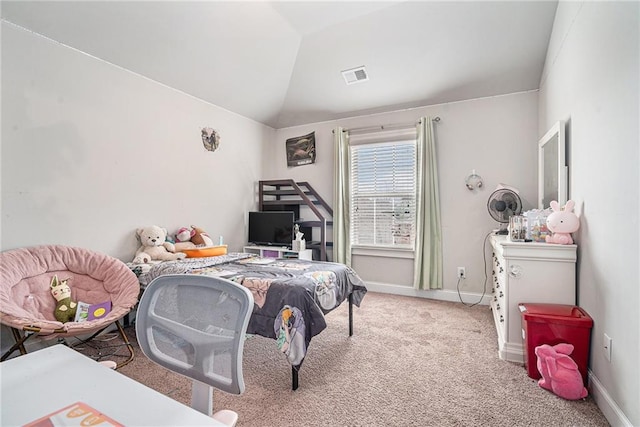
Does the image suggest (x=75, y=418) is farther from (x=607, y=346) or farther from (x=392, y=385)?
(x=607, y=346)

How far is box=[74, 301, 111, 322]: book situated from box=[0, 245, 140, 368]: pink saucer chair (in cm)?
6

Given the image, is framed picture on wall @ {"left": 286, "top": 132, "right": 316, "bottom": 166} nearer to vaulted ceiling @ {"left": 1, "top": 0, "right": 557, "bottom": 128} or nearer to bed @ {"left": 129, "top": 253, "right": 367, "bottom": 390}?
vaulted ceiling @ {"left": 1, "top": 0, "right": 557, "bottom": 128}

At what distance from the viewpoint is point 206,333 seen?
980 mm

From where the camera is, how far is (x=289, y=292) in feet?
6.63

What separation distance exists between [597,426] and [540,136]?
2.76 meters

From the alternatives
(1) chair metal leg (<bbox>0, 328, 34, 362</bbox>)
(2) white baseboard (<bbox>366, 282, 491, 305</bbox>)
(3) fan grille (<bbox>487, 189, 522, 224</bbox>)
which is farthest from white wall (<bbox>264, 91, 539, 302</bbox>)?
(1) chair metal leg (<bbox>0, 328, 34, 362</bbox>)

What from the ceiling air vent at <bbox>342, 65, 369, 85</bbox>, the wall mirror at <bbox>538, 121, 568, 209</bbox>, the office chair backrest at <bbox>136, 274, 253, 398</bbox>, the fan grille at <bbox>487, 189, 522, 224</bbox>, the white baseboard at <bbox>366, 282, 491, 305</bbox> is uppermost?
the ceiling air vent at <bbox>342, 65, 369, 85</bbox>

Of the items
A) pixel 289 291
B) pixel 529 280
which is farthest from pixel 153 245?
pixel 529 280

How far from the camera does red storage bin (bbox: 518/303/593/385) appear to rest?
6.21 feet

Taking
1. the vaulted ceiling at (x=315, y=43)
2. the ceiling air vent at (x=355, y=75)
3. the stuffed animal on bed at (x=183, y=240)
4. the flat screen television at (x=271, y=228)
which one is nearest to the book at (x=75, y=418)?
the stuffed animal on bed at (x=183, y=240)

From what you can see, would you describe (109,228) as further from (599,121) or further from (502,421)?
(599,121)

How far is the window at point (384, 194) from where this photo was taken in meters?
4.12

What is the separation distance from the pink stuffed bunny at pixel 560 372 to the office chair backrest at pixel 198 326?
1961mm

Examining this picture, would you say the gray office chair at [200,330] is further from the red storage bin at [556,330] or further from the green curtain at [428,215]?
the green curtain at [428,215]
